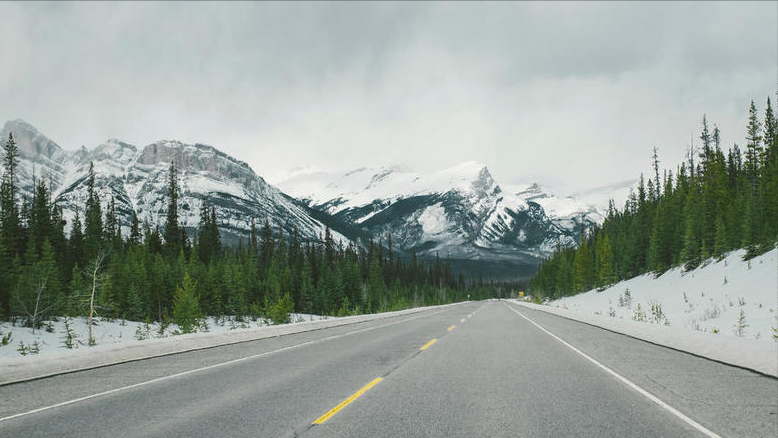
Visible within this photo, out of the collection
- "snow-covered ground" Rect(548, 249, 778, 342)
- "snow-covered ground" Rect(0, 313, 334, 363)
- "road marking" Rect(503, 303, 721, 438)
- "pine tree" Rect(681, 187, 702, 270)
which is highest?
"pine tree" Rect(681, 187, 702, 270)

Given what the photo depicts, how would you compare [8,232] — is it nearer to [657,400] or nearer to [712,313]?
[657,400]

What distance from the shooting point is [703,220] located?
183 feet

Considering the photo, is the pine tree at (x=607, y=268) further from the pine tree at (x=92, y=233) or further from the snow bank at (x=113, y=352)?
the pine tree at (x=92, y=233)

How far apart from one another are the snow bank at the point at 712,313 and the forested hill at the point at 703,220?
2738 mm

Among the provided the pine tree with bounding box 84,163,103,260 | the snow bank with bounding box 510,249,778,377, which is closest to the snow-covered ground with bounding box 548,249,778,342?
the snow bank with bounding box 510,249,778,377

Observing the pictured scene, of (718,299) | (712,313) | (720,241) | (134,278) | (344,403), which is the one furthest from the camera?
(134,278)

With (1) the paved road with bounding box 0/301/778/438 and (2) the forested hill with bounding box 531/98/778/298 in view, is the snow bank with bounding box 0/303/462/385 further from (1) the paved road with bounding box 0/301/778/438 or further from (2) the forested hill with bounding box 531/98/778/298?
(2) the forested hill with bounding box 531/98/778/298

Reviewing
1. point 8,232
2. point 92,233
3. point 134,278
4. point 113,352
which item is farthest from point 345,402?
point 92,233

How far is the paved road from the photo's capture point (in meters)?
5.67

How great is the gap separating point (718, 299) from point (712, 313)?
857cm

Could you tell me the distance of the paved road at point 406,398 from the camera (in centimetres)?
567

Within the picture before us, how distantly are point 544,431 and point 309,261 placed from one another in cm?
9005

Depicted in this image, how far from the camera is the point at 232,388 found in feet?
27.3

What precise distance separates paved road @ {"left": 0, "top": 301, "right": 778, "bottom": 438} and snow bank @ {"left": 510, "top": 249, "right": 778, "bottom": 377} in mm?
592
